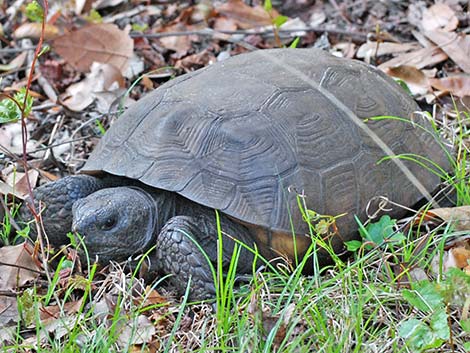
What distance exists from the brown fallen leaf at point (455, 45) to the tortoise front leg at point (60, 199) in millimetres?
2526

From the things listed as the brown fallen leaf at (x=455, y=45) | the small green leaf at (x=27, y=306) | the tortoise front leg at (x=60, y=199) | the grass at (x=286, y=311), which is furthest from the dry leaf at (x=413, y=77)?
the small green leaf at (x=27, y=306)

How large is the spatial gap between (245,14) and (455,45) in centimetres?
163

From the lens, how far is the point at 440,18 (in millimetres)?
5367

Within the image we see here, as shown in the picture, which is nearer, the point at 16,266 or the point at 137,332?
the point at 137,332

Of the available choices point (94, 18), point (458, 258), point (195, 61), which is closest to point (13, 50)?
point (94, 18)

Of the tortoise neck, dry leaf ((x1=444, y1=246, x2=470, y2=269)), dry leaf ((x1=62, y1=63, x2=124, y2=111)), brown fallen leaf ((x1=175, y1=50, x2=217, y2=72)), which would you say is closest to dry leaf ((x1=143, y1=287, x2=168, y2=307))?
the tortoise neck

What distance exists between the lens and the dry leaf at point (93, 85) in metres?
4.93

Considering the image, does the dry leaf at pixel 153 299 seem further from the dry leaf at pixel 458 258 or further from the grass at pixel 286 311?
the dry leaf at pixel 458 258

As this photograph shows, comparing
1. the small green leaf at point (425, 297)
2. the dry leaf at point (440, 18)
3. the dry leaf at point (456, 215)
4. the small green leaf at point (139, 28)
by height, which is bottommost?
the small green leaf at point (139, 28)

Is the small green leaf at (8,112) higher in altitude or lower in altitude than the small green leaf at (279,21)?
higher

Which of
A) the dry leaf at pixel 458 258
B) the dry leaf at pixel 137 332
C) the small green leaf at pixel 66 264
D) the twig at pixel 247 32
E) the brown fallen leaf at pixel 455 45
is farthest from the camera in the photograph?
the twig at pixel 247 32

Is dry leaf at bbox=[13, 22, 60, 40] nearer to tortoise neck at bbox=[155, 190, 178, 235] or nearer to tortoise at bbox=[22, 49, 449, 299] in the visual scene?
tortoise at bbox=[22, 49, 449, 299]

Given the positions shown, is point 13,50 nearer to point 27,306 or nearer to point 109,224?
point 109,224

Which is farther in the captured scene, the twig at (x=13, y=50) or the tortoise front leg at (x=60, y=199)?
the twig at (x=13, y=50)
